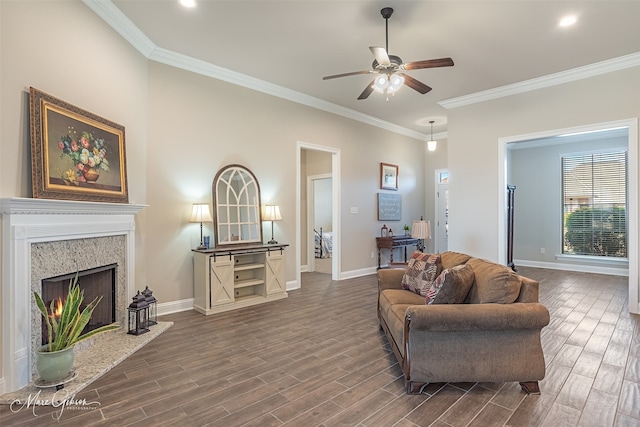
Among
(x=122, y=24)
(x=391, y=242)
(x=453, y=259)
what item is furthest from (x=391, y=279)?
(x=122, y=24)

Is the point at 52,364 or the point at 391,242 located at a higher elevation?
the point at 391,242

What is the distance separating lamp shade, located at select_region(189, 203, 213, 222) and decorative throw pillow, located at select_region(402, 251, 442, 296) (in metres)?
2.54

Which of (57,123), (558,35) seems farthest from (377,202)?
(57,123)

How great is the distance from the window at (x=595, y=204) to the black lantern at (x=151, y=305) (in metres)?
8.29

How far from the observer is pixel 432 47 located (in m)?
3.87

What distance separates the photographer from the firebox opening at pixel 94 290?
2668mm

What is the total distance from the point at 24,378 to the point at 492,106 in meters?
6.48

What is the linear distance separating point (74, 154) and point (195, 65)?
2078mm

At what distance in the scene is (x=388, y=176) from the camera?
7.26 m

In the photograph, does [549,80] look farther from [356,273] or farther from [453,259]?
[356,273]

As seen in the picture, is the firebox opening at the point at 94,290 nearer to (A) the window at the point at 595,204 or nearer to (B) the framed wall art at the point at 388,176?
(B) the framed wall art at the point at 388,176

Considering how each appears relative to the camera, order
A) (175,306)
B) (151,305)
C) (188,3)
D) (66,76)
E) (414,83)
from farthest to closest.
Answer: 1. (175,306)
2. (151,305)
3. (414,83)
4. (188,3)
5. (66,76)

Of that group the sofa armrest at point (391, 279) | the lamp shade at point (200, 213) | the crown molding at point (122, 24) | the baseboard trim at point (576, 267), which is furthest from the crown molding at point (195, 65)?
the baseboard trim at point (576, 267)

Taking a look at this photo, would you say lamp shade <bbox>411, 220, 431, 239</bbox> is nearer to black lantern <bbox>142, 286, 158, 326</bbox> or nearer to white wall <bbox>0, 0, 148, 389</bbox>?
black lantern <bbox>142, 286, 158, 326</bbox>
